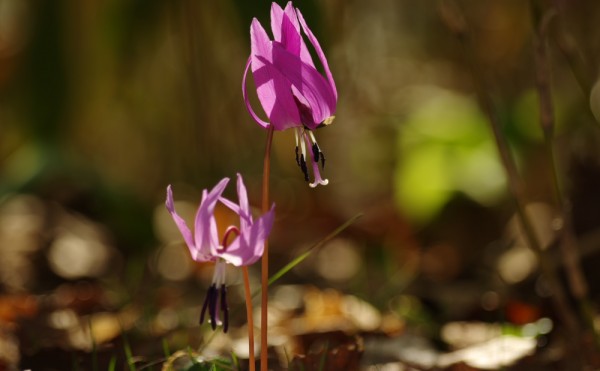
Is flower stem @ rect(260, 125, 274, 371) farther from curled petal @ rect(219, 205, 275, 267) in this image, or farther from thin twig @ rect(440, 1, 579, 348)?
thin twig @ rect(440, 1, 579, 348)

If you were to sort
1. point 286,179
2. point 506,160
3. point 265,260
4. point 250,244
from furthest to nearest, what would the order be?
point 286,179 < point 506,160 < point 265,260 < point 250,244

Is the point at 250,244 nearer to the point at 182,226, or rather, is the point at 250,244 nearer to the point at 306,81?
the point at 182,226

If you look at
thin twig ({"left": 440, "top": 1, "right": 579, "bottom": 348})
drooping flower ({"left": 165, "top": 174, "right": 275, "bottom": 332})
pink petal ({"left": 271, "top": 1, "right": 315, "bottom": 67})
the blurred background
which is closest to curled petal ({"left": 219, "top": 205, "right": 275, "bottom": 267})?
drooping flower ({"left": 165, "top": 174, "right": 275, "bottom": 332})

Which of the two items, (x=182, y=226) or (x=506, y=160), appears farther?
(x=506, y=160)

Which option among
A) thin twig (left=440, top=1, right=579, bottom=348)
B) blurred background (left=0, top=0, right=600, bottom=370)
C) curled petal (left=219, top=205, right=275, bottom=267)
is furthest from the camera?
blurred background (left=0, top=0, right=600, bottom=370)

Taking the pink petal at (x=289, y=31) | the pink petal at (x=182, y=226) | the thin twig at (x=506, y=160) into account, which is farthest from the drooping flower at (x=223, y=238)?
the thin twig at (x=506, y=160)

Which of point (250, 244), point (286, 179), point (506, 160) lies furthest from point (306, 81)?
point (286, 179)
